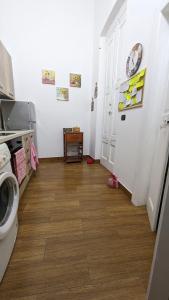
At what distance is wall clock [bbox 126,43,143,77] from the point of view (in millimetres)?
1356

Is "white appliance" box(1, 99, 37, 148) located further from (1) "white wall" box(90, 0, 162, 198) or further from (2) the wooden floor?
(1) "white wall" box(90, 0, 162, 198)

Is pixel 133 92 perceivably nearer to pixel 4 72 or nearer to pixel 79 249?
pixel 79 249

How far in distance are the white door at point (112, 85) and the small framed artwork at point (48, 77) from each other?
3.54 feet

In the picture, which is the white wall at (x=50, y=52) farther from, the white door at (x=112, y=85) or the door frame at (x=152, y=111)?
the door frame at (x=152, y=111)

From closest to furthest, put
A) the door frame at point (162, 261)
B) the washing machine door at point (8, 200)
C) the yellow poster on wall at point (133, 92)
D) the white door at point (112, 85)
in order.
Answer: the door frame at point (162, 261) < the washing machine door at point (8, 200) < the yellow poster on wall at point (133, 92) < the white door at point (112, 85)

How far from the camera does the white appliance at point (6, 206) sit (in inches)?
29.8

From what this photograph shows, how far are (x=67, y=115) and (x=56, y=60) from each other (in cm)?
108

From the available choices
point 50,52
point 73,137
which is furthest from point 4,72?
point 73,137

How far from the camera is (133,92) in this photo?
58.6 inches

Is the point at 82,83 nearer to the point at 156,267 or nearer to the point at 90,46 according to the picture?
the point at 90,46

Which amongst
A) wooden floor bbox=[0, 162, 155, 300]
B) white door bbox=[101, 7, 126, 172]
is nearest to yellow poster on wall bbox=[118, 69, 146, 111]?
white door bbox=[101, 7, 126, 172]

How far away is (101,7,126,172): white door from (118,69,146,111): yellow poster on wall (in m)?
0.40

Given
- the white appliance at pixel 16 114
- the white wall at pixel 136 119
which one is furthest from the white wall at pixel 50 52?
the white wall at pixel 136 119

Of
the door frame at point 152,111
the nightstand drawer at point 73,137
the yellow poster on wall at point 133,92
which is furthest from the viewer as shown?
the nightstand drawer at point 73,137
